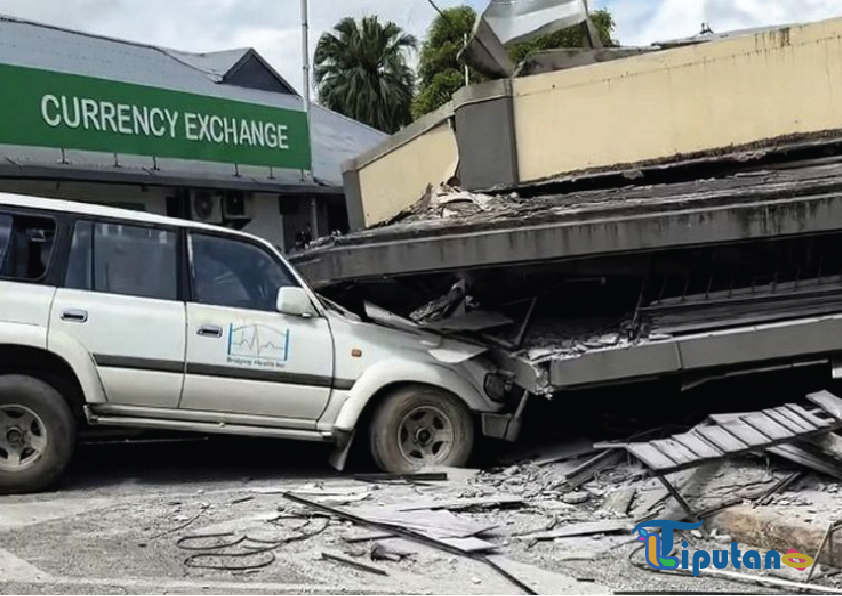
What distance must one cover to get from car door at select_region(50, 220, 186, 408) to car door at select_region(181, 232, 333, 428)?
0.47ft

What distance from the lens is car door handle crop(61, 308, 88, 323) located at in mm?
6586

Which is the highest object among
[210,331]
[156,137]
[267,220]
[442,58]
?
[442,58]

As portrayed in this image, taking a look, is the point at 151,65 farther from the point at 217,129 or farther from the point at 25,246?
the point at 25,246

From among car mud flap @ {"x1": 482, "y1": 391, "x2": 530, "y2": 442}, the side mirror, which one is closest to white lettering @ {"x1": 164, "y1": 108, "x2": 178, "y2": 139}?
the side mirror

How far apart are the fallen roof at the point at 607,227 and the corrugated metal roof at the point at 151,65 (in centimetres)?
775

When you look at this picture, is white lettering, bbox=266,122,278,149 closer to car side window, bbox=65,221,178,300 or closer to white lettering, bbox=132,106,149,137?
white lettering, bbox=132,106,149,137

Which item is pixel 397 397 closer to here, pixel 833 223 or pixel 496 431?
pixel 496 431

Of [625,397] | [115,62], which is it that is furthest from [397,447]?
[115,62]

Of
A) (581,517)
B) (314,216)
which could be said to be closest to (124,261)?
(581,517)

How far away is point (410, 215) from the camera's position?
10.8m

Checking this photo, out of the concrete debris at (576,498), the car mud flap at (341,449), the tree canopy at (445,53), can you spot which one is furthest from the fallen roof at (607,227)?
the tree canopy at (445,53)

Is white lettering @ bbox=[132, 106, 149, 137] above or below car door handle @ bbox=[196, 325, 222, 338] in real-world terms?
above

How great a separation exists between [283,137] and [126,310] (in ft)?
37.7

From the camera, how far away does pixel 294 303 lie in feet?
23.2
